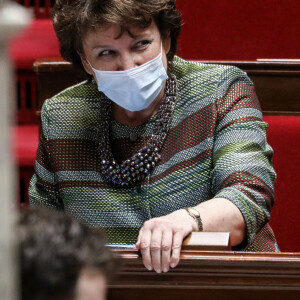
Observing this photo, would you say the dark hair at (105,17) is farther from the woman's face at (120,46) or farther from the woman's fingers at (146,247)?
the woman's fingers at (146,247)

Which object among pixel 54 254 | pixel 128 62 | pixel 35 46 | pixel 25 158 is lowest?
pixel 25 158

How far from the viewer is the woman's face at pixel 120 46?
96 centimetres

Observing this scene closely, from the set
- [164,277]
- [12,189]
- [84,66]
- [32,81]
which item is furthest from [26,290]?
[32,81]

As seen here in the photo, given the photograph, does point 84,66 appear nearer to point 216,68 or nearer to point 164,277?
point 216,68

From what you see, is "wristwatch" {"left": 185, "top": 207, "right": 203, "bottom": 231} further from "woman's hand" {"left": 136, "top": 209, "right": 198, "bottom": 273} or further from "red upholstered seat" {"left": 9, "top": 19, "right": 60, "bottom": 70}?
"red upholstered seat" {"left": 9, "top": 19, "right": 60, "bottom": 70}

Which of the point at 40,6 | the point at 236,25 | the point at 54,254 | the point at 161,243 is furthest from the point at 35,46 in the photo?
the point at 54,254

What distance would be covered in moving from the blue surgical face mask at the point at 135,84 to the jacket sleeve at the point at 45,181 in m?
0.12

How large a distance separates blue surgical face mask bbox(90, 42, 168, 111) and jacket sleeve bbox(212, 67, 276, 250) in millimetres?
90

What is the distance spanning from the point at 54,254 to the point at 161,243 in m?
0.45

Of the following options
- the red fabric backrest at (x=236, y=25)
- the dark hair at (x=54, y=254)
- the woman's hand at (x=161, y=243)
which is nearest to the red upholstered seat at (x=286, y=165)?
the red fabric backrest at (x=236, y=25)

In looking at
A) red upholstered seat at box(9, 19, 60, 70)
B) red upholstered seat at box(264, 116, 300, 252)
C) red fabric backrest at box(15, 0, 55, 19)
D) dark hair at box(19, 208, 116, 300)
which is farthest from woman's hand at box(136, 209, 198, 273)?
red fabric backrest at box(15, 0, 55, 19)

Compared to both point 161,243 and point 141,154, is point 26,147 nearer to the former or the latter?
point 141,154

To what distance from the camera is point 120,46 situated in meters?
0.97

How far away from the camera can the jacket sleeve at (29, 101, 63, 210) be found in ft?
3.42
